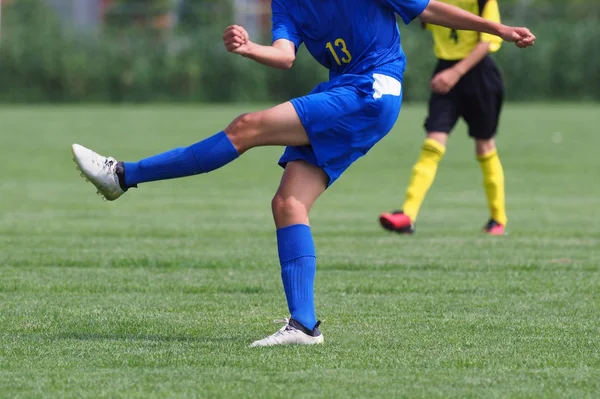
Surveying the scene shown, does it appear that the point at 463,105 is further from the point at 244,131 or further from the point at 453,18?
the point at 244,131

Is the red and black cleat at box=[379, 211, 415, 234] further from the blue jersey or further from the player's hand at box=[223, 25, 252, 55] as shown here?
the player's hand at box=[223, 25, 252, 55]

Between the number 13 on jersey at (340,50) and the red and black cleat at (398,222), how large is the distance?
4.49 m

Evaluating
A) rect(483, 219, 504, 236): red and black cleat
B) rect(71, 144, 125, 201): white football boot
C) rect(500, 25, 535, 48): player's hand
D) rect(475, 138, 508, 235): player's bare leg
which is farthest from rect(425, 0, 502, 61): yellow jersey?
rect(71, 144, 125, 201): white football boot

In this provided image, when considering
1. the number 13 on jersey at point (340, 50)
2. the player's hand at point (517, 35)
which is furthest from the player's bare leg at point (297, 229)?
the player's hand at point (517, 35)

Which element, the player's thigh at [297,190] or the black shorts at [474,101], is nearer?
the player's thigh at [297,190]

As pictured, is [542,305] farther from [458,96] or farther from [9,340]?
[458,96]

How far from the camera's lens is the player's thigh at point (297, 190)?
5.53 metres

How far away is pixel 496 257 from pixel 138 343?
388 cm

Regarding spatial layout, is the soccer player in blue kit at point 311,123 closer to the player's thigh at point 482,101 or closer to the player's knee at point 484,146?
the player's thigh at point 482,101

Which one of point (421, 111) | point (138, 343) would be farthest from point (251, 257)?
point (421, 111)

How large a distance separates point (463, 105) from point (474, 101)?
0.36ft

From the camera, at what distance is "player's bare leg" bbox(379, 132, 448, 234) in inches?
396

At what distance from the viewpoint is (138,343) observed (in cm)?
538

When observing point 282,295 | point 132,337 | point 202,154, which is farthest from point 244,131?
point 282,295
